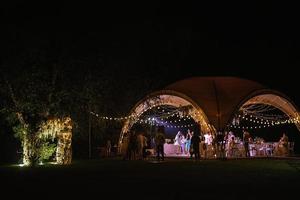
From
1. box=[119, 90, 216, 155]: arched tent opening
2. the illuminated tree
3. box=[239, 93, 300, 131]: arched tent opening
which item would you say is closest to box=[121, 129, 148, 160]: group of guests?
box=[119, 90, 216, 155]: arched tent opening

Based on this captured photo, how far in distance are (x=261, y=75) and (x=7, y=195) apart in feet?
105

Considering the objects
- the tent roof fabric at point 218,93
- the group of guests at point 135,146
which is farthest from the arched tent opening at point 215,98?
the group of guests at point 135,146

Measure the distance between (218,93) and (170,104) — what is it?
17.7 ft

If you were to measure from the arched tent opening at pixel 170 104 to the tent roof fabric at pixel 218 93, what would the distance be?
10.0 inches

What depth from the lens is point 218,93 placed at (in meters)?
24.4

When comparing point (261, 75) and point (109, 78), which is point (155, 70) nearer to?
point (109, 78)

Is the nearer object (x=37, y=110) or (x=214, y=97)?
(x=37, y=110)

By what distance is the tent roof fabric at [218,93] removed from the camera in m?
23.5

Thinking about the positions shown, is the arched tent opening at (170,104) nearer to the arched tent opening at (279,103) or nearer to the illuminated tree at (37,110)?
the arched tent opening at (279,103)

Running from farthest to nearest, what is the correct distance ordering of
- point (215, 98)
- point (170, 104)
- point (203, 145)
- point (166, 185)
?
1. point (170, 104)
2. point (203, 145)
3. point (215, 98)
4. point (166, 185)

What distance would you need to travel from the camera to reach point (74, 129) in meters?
24.1

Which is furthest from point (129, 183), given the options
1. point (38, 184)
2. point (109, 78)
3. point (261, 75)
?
point (261, 75)

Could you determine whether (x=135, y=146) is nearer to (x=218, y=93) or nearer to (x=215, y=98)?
(x=215, y=98)

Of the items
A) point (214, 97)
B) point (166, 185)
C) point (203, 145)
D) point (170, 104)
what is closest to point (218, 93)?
point (214, 97)
